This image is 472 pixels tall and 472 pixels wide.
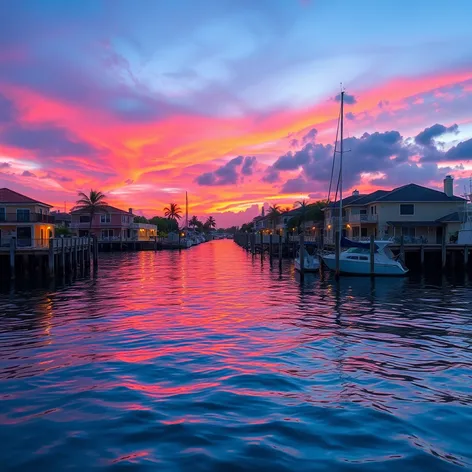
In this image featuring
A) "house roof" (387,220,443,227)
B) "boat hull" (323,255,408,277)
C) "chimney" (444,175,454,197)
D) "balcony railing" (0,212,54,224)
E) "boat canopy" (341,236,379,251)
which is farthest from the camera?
"chimney" (444,175,454,197)

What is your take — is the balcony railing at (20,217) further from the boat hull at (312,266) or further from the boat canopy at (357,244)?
the boat canopy at (357,244)

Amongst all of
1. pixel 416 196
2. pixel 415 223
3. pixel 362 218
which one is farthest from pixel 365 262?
pixel 416 196

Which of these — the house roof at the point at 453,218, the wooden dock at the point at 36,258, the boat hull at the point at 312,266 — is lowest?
the boat hull at the point at 312,266

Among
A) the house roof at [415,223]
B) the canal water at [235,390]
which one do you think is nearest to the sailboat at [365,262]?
the canal water at [235,390]

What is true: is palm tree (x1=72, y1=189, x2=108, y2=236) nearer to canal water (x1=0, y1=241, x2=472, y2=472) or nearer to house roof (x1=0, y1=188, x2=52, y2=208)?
house roof (x1=0, y1=188, x2=52, y2=208)

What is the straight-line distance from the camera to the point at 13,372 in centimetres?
1193

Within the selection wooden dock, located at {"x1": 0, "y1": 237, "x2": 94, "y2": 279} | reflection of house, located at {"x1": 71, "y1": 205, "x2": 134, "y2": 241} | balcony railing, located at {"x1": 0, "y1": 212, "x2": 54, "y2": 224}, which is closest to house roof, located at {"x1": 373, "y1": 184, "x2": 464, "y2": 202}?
wooden dock, located at {"x1": 0, "y1": 237, "x2": 94, "y2": 279}

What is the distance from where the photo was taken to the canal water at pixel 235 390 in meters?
7.64

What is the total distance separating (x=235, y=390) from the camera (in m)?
10.6

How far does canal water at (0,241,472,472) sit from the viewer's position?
25.1 ft

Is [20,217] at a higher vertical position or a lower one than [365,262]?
higher

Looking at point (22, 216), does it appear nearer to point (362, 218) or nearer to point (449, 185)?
point (362, 218)

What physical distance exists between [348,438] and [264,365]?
15.1 feet

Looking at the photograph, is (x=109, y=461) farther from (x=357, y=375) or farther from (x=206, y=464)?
(x=357, y=375)
